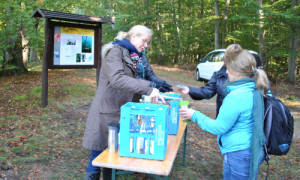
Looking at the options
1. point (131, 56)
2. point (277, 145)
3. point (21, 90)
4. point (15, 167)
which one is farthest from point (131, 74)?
point (21, 90)

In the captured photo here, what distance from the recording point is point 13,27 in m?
8.05

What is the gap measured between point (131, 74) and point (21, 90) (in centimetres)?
692

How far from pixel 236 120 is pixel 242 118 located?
0.05 metres

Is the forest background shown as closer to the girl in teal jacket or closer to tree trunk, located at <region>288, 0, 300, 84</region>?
tree trunk, located at <region>288, 0, 300, 84</region>

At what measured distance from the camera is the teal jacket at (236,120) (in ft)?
6.56

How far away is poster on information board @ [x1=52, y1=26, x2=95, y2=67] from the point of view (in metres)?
6.47

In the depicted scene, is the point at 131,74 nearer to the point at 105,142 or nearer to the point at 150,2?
the point at 105,142

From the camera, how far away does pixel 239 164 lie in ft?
6.85

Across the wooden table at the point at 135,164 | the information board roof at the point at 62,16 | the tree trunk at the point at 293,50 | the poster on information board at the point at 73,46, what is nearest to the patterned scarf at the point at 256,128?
the wooden table at the point at 135,164

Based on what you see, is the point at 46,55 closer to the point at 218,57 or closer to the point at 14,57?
the point at 14,57

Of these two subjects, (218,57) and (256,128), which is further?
(218,57)

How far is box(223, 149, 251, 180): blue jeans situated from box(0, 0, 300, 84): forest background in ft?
25.3

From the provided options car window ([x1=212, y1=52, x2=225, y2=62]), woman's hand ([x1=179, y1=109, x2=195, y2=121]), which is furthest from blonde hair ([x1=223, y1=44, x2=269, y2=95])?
car window ([x1=212, y1=52, x2=225, y2=62])

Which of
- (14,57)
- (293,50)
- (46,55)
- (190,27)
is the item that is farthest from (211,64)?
(190,27)
